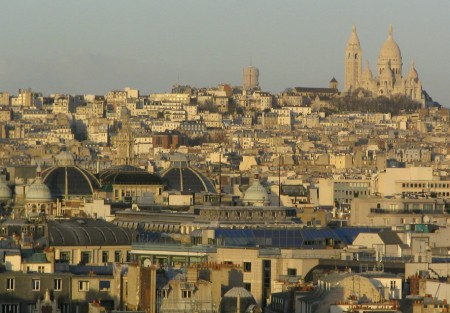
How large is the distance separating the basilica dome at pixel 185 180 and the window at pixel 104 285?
44.0m

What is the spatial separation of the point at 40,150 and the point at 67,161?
224ft

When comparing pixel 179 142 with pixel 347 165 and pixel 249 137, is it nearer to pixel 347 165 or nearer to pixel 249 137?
pixel 249 137

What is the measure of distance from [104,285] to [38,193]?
39308 millimetres

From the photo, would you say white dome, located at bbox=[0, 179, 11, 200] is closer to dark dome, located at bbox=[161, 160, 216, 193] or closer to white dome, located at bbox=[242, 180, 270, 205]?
dark dome, located at bbox=[161, 160, 216, 193]

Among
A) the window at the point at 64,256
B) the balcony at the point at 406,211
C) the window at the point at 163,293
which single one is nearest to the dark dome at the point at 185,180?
the balcony at the point at 406,211

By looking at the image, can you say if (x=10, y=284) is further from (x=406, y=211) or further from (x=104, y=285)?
(x=406, y=211)

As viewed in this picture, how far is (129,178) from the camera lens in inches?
3265

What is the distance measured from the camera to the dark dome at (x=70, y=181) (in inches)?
3194

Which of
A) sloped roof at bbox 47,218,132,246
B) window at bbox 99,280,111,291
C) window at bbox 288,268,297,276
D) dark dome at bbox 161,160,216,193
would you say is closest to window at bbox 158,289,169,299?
window at bbox 99,280,111,291

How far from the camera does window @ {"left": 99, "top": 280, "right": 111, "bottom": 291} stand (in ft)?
119

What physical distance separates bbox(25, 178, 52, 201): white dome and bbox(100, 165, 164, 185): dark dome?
18.2 feet

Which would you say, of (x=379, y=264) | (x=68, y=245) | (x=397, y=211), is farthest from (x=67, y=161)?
(x=379, y=264)

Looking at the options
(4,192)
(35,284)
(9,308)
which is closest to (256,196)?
(4,192)

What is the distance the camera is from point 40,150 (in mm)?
154000
